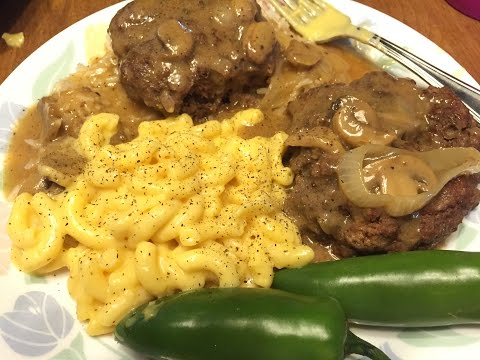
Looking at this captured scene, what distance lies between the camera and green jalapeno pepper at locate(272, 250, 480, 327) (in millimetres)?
2635

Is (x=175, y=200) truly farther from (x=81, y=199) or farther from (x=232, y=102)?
(x=232, y=102)

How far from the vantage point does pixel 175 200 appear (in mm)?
2908

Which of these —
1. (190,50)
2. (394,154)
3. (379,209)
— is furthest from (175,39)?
(379,209)

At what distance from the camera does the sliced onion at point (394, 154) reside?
9.18ft

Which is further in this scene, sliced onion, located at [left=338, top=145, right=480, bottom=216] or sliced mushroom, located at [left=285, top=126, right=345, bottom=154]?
sliced mushroom, located at [left=285, top=126, right=345, bottom=154]

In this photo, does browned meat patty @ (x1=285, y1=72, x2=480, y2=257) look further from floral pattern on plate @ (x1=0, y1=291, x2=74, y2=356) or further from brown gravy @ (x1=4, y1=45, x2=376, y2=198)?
floral pattern on plate @ (x1=0, y1=291, x2=74, y2=356)

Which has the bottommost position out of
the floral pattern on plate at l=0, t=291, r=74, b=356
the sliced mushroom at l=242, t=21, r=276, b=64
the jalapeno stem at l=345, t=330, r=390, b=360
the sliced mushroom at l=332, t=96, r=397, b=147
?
the jalapeno stem at l=345, t=330, r=390, b=360

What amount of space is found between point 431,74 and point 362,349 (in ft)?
6.68

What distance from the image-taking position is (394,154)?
114 inches

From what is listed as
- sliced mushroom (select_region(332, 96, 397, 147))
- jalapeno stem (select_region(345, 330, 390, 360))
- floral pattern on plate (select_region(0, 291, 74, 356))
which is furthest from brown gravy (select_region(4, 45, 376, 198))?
jalapeno stem (select_region(345, 330, 390, 360))

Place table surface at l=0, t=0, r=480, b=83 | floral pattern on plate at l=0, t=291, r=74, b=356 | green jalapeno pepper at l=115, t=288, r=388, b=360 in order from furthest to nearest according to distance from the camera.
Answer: table surface at l=0, t=0, r=480, b=83 → floral pattern on plate at l=0, t=291, r=74, b=356 → green jalapeno pepper at l=115, t=288, r=388, b=360

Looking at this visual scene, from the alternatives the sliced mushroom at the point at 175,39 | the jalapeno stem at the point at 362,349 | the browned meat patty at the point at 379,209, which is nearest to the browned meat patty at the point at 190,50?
the sliced mushroom at the point at 175,39

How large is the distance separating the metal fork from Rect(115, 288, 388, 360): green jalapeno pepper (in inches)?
71.6

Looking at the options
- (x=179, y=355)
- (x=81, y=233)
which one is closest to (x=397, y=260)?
(x=179, y=355)
